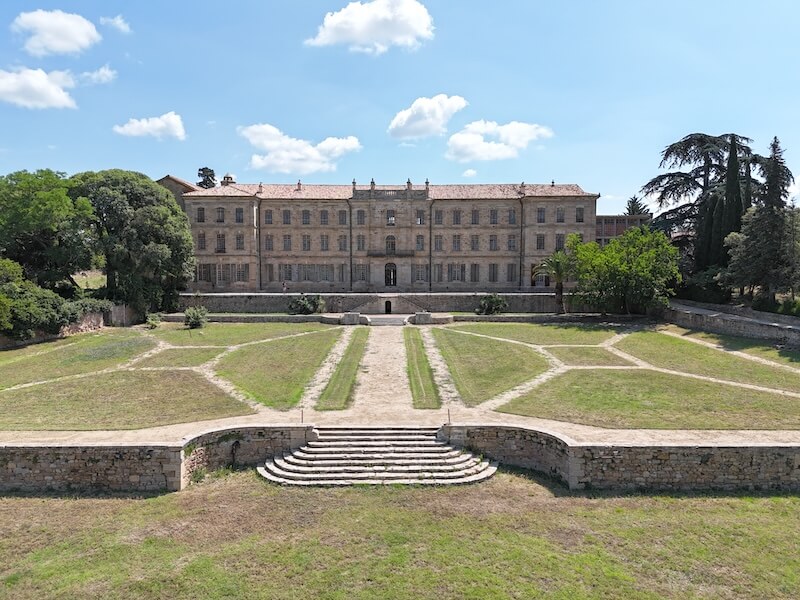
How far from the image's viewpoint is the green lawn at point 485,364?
68.8ft

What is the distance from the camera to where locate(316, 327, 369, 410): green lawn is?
18.8 meters

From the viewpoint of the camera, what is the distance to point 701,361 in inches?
1006

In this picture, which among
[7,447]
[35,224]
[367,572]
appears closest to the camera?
[367,572]

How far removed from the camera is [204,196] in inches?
1946

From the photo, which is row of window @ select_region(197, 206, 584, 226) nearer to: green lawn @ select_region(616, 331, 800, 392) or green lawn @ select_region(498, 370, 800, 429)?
green lawn @ select_region(616, 331, 800, 392)

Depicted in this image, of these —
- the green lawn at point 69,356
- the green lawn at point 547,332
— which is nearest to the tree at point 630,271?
the green lawn at point 547,332

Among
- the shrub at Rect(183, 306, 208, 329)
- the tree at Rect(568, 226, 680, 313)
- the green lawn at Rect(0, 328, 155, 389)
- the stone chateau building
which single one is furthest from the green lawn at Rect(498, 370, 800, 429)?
the stone chateau building

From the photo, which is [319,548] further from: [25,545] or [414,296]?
[414,296]

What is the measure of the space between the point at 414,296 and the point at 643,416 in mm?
28452

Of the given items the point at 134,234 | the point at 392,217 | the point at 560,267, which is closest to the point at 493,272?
the point at 392,217

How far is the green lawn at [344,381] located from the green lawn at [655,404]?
6.07 m

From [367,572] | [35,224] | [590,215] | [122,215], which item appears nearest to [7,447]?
[367,572]

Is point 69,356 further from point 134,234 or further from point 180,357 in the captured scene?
point 134,234

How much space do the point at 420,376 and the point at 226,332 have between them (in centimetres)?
1745
